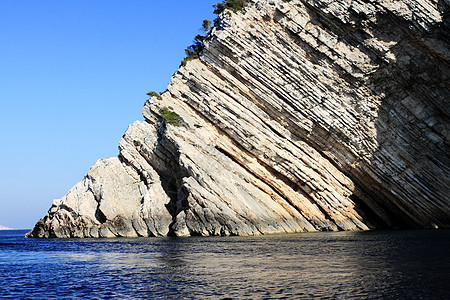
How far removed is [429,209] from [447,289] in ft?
111

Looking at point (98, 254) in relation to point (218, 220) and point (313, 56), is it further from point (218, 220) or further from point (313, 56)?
point (313, 56)

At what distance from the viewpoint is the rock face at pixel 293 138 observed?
4350cm

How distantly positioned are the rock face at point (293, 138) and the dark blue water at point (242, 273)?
15.7 meters

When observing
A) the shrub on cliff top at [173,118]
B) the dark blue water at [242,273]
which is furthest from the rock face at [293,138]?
the dark blue water at [242,273]

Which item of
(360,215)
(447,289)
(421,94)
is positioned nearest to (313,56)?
(421,94)

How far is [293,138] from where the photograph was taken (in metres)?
48.8

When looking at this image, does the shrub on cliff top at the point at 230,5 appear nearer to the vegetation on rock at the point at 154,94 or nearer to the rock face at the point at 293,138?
the rock face at the point at 293,138

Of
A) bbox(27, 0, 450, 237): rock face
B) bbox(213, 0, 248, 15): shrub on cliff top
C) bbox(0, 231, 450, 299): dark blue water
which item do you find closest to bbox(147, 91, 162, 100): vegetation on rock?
bbox(27, 0, 450, 237): rock face

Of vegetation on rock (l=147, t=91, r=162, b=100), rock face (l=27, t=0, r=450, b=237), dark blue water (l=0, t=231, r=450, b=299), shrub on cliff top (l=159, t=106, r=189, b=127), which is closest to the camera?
dark blue water (l=0, t=231, r=450, b=299)

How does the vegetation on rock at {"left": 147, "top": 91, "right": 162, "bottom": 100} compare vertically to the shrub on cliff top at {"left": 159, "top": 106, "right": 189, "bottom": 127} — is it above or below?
above

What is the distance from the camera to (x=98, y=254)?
1148 inches

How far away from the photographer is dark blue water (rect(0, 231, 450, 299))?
15.3 metres

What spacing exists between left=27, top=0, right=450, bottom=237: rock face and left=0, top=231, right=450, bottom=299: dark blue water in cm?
1566

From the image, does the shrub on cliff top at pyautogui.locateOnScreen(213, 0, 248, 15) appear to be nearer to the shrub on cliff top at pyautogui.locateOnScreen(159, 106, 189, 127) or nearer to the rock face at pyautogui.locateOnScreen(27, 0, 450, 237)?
the rock face at pyautogui.locateOnScreen(27, 0, 450, 237)
